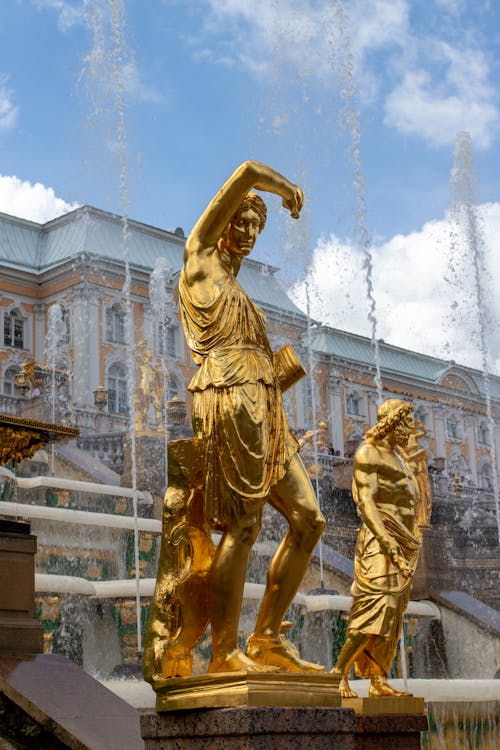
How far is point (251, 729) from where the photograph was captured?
461 centimetres

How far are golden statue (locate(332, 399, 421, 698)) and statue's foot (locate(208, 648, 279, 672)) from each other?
5.96 ft

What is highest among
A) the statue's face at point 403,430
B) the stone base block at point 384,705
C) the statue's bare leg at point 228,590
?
the statue's face at point 403,430

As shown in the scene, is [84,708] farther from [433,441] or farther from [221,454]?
[433,441]

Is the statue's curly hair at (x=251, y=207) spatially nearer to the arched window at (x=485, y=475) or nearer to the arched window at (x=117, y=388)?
the arched window at (x=117, y=388)

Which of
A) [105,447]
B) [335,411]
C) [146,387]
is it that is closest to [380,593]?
[105,447]

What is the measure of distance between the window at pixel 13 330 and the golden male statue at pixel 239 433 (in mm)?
42484

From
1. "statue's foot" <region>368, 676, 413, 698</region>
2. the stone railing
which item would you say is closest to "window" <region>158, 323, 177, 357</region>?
the stone railing

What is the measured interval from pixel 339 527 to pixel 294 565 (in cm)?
1568

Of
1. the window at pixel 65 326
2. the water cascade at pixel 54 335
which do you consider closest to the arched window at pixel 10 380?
the water cascade at pixel 54 335

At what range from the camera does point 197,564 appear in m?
5.25

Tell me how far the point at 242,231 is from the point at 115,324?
42.7m

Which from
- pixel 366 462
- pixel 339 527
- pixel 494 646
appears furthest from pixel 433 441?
pixel 366 462

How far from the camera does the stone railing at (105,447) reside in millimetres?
26203

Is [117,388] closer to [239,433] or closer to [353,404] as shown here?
[353,404]
